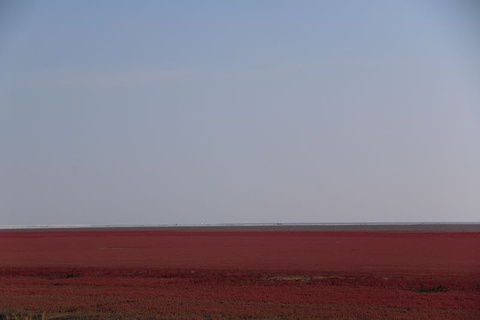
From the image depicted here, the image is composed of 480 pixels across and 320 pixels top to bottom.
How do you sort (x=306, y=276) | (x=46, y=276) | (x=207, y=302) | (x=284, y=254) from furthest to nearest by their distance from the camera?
(x=284, y=254) → (x=46, y=276) → (x=306, y=276) → (x=207, y=302)

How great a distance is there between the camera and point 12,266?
112 feet

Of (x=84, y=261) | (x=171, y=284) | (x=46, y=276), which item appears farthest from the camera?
(x=84, y=261)

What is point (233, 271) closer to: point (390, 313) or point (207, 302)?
point (207, 302)

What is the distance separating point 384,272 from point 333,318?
1241cm

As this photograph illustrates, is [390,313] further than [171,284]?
No

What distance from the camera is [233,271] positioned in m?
29.2

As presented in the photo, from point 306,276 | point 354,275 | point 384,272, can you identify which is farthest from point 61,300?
point 384,272

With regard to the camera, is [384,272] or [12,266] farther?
[12,266]

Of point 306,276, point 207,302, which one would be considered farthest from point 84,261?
point 207,302

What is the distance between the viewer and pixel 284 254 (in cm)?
4125

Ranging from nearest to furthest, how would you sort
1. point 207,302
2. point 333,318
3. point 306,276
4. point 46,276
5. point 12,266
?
point 333,318 → point 207,302 → point 306,276 → point 46,276 → point 12,266

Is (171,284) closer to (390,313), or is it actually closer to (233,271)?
(233,271)

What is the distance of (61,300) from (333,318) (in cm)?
901

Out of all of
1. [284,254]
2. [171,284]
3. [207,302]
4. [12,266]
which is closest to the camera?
[207,302]
